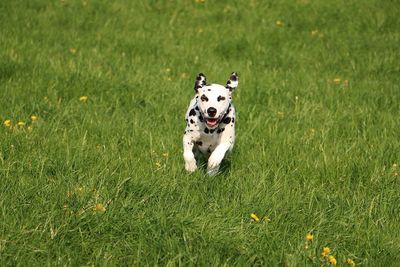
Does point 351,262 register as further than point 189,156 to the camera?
No

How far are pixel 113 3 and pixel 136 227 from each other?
7.56 metres

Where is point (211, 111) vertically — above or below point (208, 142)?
above

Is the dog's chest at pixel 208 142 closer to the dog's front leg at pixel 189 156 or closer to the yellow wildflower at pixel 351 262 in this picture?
the dog's front leg at pixel 189 156

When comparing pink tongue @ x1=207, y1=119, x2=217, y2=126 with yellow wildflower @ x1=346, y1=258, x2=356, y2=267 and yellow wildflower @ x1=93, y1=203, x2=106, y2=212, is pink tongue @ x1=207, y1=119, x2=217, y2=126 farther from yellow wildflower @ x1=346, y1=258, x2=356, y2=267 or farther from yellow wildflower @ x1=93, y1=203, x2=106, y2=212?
yellow wildflower @ x1=346, y1=258, x2=356, y2=267

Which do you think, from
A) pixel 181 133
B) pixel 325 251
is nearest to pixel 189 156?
pixel 181 133

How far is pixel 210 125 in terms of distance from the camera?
4.14 m

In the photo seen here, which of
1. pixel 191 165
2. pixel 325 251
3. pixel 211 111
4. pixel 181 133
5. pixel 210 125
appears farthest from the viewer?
pixel 181 133

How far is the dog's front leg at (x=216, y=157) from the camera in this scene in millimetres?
4250

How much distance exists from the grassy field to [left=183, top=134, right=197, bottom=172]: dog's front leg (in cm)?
10

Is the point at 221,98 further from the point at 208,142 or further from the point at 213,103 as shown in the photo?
the point at 208,142

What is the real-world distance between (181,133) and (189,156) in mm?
1193

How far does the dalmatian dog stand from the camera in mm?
4109

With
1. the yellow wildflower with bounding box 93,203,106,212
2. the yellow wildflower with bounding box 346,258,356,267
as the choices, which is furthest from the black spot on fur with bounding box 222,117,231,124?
the yellow wildflower with bounding box 346,258,356,267

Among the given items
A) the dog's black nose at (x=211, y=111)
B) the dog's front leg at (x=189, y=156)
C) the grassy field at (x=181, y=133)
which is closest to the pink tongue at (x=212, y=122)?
the dog's black nose at (x=211, y=111)
